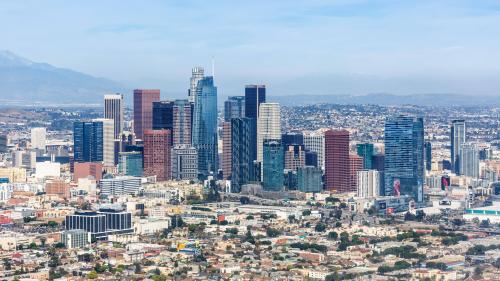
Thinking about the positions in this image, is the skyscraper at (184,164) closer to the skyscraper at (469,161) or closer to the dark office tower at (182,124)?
the dark office tower at (182,124)

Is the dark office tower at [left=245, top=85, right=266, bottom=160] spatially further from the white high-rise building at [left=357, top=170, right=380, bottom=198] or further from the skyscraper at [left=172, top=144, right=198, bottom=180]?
the white high-rise building at [left=357, top=170, right=380, bottom=198]

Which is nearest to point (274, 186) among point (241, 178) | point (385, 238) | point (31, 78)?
point (241, 178)

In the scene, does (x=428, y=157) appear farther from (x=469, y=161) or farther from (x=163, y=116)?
A: (x=163, y=116)

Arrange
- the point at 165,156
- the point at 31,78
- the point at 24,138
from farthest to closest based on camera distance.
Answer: the point at 31,78, the point at 24,138, the point at 165,156

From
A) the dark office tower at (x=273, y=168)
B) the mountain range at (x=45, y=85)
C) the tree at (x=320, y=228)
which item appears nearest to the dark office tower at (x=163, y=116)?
the dark office tower at (x=273, y=168)

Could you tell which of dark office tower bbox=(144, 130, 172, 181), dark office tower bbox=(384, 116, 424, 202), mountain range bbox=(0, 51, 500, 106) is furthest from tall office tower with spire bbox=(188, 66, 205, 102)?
mountain range bbox=(0, 51, 500, 106)

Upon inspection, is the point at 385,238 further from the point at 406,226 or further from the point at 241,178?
the point at 241,178
